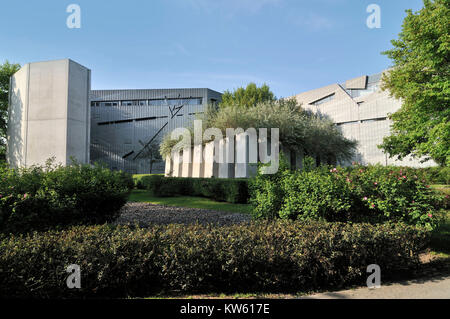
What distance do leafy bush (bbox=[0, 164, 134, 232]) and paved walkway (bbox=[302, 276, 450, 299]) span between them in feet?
16.1

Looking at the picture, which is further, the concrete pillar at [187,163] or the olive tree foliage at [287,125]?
the concrete pillar at [187,163]

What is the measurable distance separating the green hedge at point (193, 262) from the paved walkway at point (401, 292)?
0.83ft

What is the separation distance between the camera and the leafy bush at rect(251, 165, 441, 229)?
178 inches

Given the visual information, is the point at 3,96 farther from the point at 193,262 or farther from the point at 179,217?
the point at 193,262

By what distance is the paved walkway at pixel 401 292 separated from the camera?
3020mm

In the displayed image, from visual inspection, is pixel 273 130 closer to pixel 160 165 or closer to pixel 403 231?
pixel 403 231

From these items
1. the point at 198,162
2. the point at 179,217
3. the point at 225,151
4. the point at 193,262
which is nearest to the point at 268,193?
the point at 193,262

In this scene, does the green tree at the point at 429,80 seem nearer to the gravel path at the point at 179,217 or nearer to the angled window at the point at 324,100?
the gravel path at the point at 179,217

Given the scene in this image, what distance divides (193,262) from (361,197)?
11.2 ft

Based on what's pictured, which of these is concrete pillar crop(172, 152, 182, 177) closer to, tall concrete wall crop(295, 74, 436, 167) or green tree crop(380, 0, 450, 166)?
green tree crop(380, 0, 450, 166)

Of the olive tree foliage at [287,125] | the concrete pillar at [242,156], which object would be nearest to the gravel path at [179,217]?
the concrete pillar at [242,156]

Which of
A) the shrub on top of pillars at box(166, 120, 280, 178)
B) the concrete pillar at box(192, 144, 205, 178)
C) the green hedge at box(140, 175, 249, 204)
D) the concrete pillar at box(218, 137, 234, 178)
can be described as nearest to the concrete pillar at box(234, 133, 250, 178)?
the shrub on top of pillars at box(166, 120, 280, 178)

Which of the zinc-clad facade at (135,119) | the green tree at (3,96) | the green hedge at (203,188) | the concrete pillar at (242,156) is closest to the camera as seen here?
the green hedge at (203,188)
